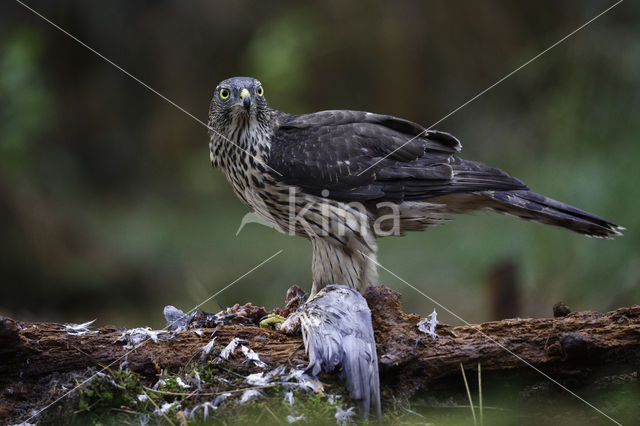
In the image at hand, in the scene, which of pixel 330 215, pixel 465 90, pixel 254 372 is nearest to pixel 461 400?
pixel 254 372

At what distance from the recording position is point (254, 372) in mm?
2820

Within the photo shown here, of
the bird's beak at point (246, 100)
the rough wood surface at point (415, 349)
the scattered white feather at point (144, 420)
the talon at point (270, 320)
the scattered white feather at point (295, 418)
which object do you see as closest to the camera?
the scattered white feather at point (295, 418)

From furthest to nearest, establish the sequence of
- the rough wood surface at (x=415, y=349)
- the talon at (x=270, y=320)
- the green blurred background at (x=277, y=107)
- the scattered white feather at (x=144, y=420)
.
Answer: the green blurred background at (x=277, y=107), the talon at (x=270, y=320), the rough wood surface at (x=415, y=349), the scattered white feather at (x=144, y=420)

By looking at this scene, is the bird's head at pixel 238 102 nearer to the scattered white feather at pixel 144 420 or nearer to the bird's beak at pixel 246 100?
the bird's beak at pixel 246 100

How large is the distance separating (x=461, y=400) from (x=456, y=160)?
190cm

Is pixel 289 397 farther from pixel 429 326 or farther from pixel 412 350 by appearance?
pixel 429 326

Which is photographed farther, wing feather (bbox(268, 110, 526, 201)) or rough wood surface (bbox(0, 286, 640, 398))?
wing feather (bbox(268, 110, 526, 201))

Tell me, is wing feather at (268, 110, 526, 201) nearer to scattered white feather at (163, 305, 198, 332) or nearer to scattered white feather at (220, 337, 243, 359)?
scattered white feather at (163, 305, 198, 332)

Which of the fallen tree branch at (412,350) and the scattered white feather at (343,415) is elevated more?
the fallen tree branch at (412,350)

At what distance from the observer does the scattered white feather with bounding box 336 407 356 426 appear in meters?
2.61

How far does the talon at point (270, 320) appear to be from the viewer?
3.52 meters

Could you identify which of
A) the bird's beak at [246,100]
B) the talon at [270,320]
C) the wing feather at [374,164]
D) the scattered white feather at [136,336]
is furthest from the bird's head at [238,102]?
the scattered white feather at [136,336]

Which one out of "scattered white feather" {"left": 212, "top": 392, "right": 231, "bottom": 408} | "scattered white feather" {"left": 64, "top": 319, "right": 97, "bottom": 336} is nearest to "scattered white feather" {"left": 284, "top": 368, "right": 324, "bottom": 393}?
"scattered white feather" {"left": 212, "top": 392, "right": 231, "bottom": 408}

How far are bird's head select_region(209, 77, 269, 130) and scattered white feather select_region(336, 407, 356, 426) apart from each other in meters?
2.15
